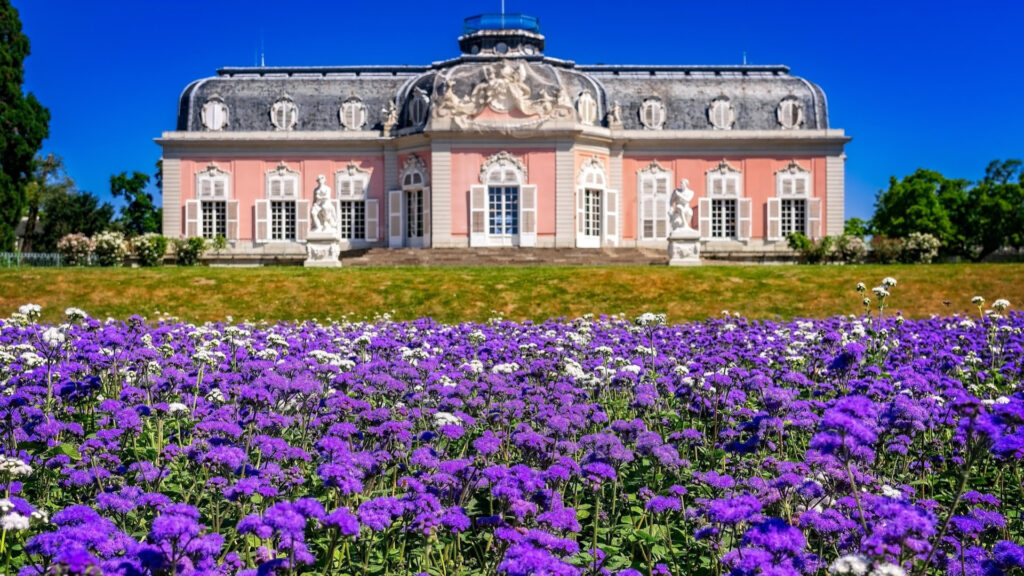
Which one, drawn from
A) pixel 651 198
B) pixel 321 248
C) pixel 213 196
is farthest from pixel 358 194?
pixel 651 198

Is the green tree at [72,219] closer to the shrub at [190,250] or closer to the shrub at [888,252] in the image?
the shrub at [190,250]

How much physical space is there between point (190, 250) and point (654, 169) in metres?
19.0

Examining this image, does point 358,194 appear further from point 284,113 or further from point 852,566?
point 852,566

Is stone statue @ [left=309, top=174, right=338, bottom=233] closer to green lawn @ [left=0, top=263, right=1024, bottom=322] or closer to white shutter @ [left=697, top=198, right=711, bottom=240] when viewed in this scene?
green lawn @ [left=0, top=263, right=1024, bottom=322]

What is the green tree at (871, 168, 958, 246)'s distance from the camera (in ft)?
179

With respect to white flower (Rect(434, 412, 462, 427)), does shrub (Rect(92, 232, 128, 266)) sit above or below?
above

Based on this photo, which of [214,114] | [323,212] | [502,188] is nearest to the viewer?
[323,212]

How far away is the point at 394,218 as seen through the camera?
38.5 metres

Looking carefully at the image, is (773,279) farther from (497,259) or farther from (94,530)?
(94,530)

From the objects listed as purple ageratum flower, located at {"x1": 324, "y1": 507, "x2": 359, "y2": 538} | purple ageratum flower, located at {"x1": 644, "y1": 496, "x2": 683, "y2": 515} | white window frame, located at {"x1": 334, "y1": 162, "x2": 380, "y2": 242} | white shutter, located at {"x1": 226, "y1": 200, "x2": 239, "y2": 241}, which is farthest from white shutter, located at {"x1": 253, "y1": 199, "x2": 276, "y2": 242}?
purple ageratum flower, located at {"x1": 324, "y1": 507, "x2": 359, "y2": 538}

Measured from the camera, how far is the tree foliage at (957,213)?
54.6 meters

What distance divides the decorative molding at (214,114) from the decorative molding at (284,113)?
82.0 inches

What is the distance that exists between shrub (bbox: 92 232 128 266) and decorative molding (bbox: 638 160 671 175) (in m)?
20.6

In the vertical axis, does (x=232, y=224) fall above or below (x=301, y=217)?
below
